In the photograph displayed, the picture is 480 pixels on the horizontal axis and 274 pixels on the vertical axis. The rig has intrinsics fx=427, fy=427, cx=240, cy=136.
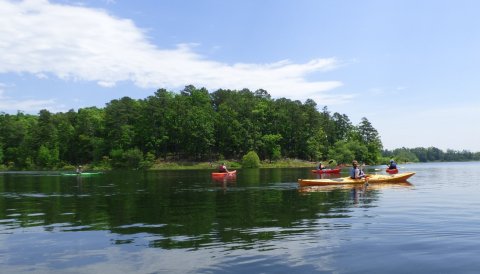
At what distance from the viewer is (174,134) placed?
389 feet

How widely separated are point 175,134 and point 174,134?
0.36 m

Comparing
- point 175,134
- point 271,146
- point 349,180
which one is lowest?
point 349,180

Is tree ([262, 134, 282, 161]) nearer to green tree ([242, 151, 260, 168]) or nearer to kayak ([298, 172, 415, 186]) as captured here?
green tree ([242, 151, 260, 168])

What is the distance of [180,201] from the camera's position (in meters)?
26.6

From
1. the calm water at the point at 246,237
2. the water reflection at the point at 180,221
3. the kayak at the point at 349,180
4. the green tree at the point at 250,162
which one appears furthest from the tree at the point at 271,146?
the calm water at the point at 246,237

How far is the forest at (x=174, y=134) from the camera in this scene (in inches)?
4663

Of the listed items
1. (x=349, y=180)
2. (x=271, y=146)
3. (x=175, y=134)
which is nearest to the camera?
(x=349, y=180)

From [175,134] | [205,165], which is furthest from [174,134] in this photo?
[205,165]

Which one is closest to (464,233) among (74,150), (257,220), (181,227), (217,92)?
(257,220)

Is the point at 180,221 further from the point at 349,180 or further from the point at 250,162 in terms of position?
the point at 250,162

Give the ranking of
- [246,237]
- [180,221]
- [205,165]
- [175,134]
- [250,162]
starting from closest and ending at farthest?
[246,237]
[180,221]
[250,162]
[205,165]
[175,134]

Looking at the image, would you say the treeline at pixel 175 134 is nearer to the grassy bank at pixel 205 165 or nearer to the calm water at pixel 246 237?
the grassy bank at pixel 205 165

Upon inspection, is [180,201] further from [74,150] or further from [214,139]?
[74,150]

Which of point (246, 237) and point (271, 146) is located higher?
point (271, 146)
